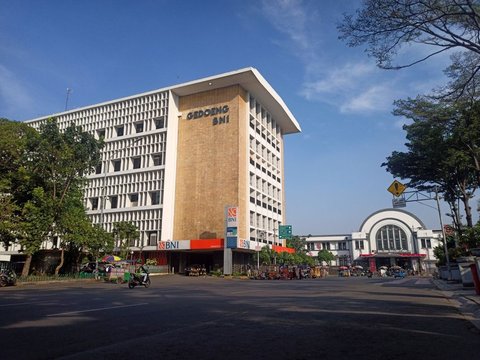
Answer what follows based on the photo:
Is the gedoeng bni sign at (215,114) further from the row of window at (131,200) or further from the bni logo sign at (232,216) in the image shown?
the bni logo sign at (232,216)

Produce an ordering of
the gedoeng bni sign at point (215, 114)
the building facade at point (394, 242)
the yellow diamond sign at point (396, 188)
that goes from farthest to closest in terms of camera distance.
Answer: the building facade at point (394, 242) → the gedoeng bni sign at point (215, 114) → the yellow diamond sign at point (396, 188)

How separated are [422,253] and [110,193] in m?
62.9

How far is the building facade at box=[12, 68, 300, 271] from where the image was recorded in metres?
48.8

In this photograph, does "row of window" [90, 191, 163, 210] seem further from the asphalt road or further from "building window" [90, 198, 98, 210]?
the asphalt road

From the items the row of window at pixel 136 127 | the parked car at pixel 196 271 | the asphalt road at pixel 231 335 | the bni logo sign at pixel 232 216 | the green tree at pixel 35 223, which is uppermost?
the row of window at pixel 136 127

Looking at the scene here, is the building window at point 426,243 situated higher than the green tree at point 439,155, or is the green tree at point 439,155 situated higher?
the green tree at point 439,155

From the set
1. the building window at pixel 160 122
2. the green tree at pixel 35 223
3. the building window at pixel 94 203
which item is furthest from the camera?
the building window at pixel 94 203

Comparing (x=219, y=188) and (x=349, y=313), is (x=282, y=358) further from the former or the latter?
(x=219, y=188)

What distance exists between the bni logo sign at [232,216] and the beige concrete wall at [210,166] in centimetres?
250

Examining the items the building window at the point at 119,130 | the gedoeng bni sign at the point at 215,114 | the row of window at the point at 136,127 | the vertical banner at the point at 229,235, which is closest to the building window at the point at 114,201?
the row of window at the point at 136,127

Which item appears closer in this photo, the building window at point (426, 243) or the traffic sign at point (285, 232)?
the traffic sign at point (285, 232)

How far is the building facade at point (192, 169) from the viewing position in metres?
48.8

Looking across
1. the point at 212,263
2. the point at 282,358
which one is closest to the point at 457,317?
the point at 282,358

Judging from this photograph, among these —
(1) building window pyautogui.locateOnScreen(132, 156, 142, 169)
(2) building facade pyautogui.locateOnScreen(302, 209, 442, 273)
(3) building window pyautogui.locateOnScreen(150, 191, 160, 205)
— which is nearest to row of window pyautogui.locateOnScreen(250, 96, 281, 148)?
(3) building window pyautogui.locateOnScreen(150, 191, 160, 205)
